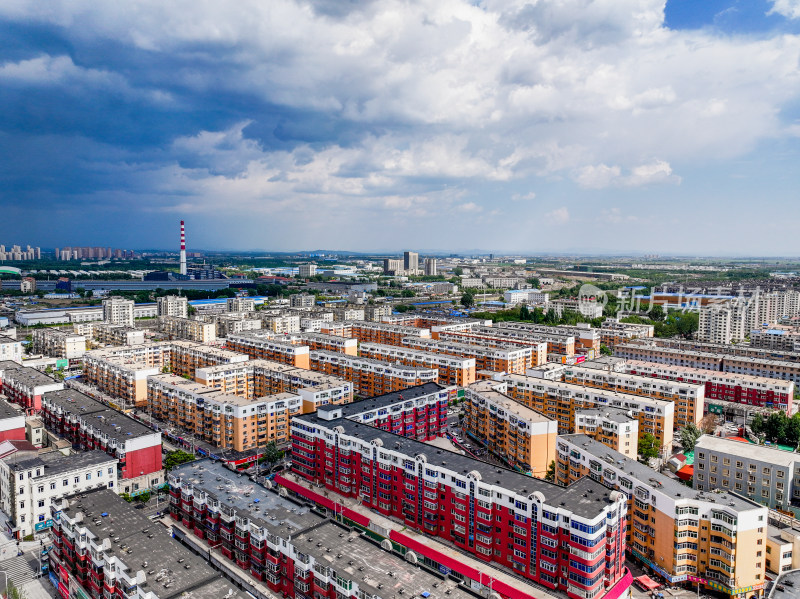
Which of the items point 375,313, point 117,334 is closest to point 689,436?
point 375,313

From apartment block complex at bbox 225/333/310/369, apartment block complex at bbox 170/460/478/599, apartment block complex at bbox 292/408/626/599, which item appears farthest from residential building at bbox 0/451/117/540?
apartment block complex at bbox 225/333/310/369

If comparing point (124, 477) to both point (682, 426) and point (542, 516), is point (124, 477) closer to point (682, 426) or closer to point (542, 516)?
point (542, 516)

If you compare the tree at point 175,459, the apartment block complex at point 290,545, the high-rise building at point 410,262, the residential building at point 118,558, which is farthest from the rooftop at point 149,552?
the high-rise building at point 410,262

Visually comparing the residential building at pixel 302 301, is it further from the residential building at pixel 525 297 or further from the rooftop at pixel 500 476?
the rooftop at pixel 500 476

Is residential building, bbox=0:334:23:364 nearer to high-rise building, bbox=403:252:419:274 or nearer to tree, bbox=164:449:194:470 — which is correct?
tree, bbox=164:449:194:470

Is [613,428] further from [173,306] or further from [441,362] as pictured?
[173,306]
